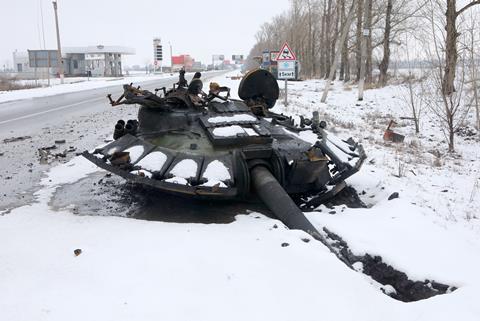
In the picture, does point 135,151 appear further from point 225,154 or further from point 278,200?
point 278,200

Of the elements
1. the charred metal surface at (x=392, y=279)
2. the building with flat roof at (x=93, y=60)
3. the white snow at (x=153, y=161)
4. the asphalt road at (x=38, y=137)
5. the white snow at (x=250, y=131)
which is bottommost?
the charred metal surface at (x=392, y=279)

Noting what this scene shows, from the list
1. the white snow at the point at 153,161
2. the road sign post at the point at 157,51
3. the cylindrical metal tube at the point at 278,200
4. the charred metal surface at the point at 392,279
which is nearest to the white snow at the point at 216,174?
the cylindrical metal tube at the point at 278,200

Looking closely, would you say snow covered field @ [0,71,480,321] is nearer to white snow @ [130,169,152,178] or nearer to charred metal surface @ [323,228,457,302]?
charred metal surface @ [323,228,457,302]

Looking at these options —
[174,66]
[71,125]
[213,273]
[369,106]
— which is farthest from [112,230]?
[174,66]

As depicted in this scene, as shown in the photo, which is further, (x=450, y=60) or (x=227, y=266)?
(x=450, y=60)

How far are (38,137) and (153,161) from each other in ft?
21.4

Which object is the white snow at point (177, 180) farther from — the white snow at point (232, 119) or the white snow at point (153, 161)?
the white snow at point (232, 119)

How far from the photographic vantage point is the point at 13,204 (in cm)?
565

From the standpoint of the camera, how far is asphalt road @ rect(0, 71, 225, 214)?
6582mm

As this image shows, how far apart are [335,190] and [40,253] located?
10.8 ft

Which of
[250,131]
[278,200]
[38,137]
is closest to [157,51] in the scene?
[38,137]

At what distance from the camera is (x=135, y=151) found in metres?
5.49

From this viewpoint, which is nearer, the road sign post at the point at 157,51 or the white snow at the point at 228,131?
the white snow at the point at 228,131

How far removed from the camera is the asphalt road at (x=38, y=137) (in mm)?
6582
